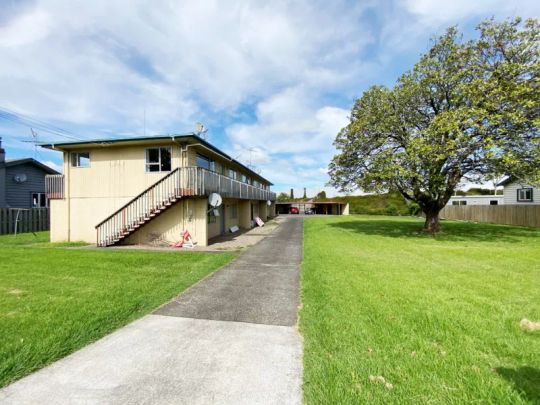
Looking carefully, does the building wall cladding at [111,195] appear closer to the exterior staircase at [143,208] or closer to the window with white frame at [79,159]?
the window with white frame at [79,159]

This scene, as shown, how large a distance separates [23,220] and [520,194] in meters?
40.4

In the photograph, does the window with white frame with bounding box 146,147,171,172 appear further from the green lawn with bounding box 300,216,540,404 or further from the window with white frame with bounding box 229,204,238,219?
the green lawn with bounding box 300,216,540,404

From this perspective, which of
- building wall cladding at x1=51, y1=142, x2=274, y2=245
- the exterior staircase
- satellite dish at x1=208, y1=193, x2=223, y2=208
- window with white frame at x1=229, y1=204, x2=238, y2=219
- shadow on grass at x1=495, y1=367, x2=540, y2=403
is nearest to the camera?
shadow on grass at x1=495, y1=367, x2=540, y2=403

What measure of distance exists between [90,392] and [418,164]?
14704 mm

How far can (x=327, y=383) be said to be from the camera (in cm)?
271

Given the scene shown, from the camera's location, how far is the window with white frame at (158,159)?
13469mm

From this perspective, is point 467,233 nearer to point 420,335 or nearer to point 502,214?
point 502,214

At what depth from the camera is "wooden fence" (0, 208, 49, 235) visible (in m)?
17.1

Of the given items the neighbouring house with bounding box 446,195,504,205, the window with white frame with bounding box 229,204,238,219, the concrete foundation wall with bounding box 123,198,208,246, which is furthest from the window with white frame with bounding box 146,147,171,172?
the neighbouring house with bounding box 446,195,504,205

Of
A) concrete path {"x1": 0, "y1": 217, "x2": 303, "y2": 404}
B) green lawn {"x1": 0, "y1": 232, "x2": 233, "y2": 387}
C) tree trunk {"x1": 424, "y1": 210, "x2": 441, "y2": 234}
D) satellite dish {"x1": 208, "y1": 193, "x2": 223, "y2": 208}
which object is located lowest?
concrete path {"x1": 0, "y1": 217, "x2": 303, "y2": 404}

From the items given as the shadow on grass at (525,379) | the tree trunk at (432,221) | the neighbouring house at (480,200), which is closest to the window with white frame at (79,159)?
the shadow on grass at (525,379)

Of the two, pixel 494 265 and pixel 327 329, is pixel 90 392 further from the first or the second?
pixel 494 265

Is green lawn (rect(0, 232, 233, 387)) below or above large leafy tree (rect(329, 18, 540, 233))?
below

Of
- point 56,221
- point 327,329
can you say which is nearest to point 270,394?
point 327,329
